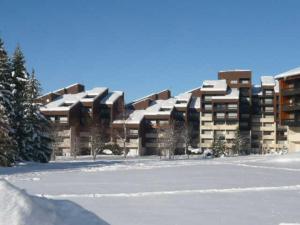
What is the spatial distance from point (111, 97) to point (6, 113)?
58.8m

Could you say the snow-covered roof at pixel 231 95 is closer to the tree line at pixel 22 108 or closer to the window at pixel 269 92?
the window at pixel 269 92

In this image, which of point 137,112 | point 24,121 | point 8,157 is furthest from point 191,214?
point 137,112

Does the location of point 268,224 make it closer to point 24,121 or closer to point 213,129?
point 24,121

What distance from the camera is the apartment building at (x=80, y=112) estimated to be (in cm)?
8606

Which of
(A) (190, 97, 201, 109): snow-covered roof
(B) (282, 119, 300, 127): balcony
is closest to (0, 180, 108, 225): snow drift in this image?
(B) (282, 119, 300, 127): balcony

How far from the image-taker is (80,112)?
90750mm

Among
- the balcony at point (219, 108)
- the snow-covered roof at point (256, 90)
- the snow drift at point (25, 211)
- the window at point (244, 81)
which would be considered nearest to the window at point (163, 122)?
the balcony at point (219, 108)

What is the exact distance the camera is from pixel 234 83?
9488 centimetres

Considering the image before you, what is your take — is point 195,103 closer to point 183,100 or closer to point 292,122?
point 183,100

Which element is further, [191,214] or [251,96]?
A: [251,96]

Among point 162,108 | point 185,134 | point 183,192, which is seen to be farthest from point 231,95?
point 183,192

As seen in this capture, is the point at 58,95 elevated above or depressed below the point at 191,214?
above

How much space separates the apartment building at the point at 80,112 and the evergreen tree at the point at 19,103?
1704 inches

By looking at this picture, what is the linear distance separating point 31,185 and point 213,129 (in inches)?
3007
